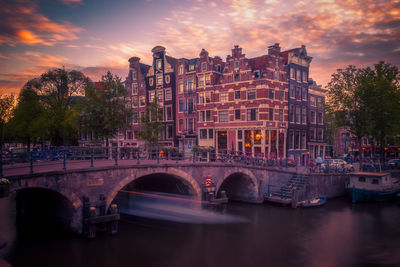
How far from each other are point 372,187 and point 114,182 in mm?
24215

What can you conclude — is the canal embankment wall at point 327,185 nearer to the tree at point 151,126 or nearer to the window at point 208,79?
the tree at point 151,126

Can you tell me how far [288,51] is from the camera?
39.8 metres

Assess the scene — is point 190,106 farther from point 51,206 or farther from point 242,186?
point 51,206

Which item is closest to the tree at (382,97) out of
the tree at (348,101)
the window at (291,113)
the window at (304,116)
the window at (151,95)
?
the tree at (348,101)

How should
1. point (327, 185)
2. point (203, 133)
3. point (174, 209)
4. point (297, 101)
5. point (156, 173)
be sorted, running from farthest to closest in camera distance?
point (203, 133)
point (297, 101)
point (327, 185)
point (174, 209)
point (156, 173)

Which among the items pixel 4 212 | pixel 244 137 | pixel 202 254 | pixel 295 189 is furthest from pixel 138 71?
pixel 202 254

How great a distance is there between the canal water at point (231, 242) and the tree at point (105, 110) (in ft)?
38.7

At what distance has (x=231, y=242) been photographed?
17.6 metres

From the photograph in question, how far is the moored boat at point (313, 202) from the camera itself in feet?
82.7

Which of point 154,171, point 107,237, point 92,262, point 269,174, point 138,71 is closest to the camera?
point 92,262

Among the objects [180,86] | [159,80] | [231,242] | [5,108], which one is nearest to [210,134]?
[180,86]

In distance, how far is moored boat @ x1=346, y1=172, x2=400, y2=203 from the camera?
27.0 meters

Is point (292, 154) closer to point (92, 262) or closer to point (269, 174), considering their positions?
point (269, 174)

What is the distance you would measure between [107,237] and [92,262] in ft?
9.86
